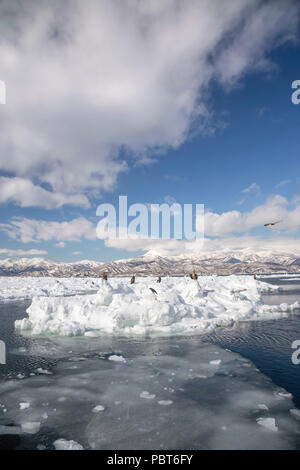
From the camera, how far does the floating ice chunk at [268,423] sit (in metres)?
6.85

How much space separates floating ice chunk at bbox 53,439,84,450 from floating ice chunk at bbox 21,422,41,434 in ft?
3.15

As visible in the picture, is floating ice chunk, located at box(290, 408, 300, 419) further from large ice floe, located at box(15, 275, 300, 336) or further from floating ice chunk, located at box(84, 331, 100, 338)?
floating ice chunk, located at box(84, 331, 100, 338)

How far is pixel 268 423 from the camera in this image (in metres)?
7.10

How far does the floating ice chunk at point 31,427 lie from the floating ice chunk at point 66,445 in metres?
0.96

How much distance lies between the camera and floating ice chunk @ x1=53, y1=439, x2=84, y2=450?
6130 millimetres

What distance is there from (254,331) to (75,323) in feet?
41.6

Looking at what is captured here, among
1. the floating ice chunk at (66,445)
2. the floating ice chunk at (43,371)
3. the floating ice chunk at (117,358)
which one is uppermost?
the floating ice chunk at (66,445)

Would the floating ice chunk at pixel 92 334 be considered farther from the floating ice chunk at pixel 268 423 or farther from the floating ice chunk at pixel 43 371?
the floating ice chunk at pixel 268 423

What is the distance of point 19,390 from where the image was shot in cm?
959

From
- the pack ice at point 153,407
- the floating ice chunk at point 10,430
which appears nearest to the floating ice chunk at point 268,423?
the pack ice at point 153,407

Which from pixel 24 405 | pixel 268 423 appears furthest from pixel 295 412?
pixel 24 405

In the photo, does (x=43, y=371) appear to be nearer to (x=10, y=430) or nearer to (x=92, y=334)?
(x=10, y=430)

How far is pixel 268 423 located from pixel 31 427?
646 centimetres

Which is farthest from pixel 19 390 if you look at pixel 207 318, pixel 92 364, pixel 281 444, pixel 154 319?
pixel 207 318
